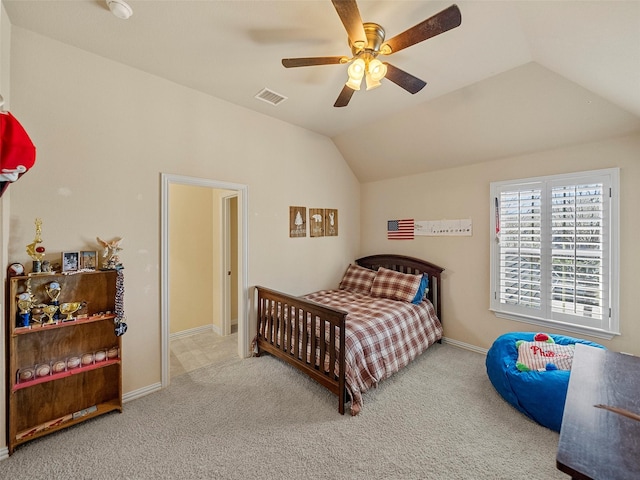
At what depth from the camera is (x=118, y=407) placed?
87.7 inches

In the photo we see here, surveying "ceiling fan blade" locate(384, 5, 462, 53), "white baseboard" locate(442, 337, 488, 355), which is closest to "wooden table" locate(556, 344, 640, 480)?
"ceiling fan blade" locate(384, 5, 462, 53)

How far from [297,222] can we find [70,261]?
7.52ft

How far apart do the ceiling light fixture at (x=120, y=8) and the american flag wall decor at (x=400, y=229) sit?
→ 3593 mm

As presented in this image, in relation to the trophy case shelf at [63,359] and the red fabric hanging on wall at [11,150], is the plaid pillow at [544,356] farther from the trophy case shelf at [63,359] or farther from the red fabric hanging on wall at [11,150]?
the red fabric hanging on wall at [11,150]

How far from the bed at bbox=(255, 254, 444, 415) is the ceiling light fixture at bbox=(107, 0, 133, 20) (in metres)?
2.43

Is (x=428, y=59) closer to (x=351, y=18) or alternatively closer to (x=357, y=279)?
(x=351, y=18)

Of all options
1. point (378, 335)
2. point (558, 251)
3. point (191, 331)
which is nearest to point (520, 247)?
point (558, 251)

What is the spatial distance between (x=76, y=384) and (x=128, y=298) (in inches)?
28.6

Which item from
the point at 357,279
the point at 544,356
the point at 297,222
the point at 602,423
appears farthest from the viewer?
the point at 357,279

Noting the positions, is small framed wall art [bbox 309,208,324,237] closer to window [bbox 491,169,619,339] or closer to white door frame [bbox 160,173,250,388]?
white door frame [bbox 160,173,250,388]

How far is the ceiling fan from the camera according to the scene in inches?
55.7

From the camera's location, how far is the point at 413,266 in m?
3.95

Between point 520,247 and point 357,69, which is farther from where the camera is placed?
point 520,247

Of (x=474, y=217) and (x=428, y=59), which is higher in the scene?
(x=428, y=59)
